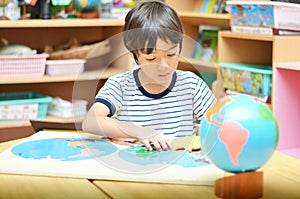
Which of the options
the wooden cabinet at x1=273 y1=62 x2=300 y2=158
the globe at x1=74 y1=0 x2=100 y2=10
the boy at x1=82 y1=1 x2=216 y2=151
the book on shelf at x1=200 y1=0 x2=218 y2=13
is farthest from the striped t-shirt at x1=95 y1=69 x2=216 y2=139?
the book on shelf at x1=200 y1=0 x2=218 y2=13

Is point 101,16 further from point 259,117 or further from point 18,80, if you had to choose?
point 259,117

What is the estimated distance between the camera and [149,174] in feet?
3.35

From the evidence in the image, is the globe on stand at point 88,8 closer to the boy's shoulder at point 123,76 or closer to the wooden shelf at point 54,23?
the wooden shelf at point 54,23

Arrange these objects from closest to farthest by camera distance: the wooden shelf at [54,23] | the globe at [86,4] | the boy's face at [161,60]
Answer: the boy's face at [161,60]
the wooden shelf at [54,23]
the globe at [86,4]

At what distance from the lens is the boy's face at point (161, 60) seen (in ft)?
3.24

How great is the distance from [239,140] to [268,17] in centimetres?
161

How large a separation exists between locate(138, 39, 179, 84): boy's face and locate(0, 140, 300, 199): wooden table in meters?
0.20

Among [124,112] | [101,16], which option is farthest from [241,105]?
[101,16]

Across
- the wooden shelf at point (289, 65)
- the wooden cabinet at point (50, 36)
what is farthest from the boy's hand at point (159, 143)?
the wooden cabinet at point (50, 36)

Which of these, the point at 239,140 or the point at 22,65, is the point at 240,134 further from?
the point at 22,65

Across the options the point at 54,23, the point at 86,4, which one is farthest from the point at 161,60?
the point at 86,4

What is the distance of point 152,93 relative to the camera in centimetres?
113

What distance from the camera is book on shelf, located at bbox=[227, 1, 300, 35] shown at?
2330 mm

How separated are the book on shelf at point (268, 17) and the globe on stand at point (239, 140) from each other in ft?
4.92
